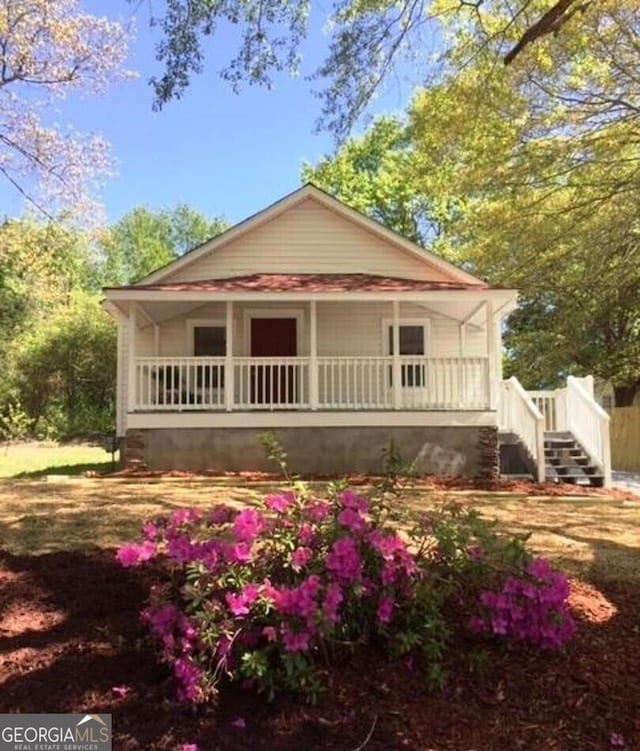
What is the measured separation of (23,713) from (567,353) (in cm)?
2652

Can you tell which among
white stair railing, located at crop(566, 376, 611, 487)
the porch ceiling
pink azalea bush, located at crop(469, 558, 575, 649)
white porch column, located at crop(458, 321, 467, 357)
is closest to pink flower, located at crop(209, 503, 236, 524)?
pink azalea bush, located at crop(469, 558, 575, 649)

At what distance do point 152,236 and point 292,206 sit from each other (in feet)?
149

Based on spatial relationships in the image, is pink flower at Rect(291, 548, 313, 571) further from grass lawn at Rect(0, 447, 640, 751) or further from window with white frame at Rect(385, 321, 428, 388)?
window with white frame at Rect(385, 321, 428, 388)

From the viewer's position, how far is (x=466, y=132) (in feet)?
50.6

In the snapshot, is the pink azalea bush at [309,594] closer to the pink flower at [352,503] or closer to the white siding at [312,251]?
the pink flower at [352,503]

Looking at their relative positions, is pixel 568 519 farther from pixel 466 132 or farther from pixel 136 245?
pixel 136 245

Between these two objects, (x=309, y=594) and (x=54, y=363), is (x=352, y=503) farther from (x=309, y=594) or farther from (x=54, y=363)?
(x=54, y=363)

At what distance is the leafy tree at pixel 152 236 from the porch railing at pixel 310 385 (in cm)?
4086

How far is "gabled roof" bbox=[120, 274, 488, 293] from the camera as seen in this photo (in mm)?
12734

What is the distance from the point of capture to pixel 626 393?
99.2 feet

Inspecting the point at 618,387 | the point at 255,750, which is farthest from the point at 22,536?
the point at 618,387

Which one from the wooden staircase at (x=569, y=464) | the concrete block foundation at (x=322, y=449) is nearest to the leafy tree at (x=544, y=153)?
the concrete block foundation at (x=322, y=449)

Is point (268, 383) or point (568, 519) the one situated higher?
point (268, 383)

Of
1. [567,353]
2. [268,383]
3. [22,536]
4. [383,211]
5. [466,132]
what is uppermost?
[383,211]
